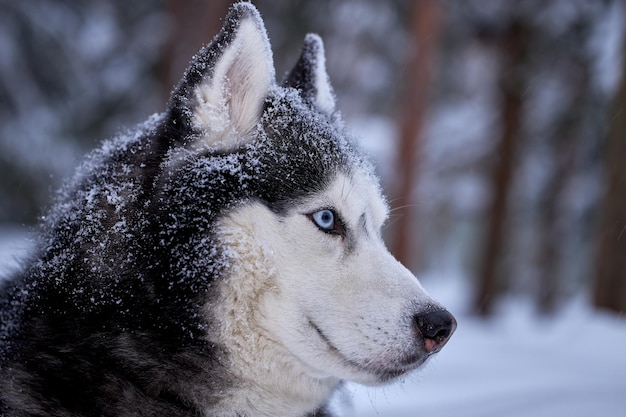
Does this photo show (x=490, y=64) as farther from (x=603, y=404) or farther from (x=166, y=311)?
(x=166, y=311)

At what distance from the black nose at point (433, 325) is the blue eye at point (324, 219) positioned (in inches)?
18.2

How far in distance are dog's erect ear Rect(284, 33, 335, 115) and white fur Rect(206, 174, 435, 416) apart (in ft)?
2.77

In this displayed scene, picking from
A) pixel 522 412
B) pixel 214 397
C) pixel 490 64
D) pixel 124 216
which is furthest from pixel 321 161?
pixel 490 64

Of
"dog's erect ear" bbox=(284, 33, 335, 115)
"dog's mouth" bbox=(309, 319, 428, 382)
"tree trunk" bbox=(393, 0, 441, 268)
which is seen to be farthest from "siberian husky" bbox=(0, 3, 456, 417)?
"tree trunk" bbox=(393, 0, 441, 268)

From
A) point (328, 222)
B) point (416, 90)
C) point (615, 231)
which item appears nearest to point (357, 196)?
point (328, 222)

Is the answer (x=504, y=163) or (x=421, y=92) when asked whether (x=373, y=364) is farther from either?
(x=504, y=163)

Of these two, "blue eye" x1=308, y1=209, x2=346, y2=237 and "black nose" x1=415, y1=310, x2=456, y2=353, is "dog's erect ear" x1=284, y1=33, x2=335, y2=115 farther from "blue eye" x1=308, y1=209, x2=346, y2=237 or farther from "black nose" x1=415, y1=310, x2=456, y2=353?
"black nose" x1=415, y1=310, x2=456, y2=353

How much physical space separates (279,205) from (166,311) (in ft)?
1.82

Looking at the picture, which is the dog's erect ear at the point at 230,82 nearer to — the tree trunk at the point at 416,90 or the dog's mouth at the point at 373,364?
the dog's mouth at the point at 373,364

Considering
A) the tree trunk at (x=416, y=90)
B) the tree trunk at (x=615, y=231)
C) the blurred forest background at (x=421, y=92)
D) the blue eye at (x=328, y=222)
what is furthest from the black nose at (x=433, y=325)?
the tree trunk at (x=416, y=90)

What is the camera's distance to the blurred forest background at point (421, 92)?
940cm

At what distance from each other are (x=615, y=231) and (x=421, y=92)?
11.0 feet

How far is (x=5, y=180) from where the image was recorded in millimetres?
12609

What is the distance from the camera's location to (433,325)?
202 cm
